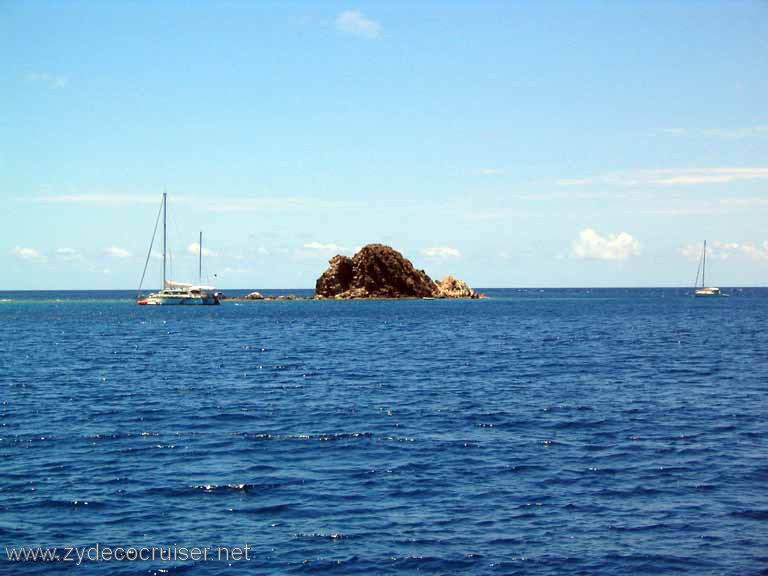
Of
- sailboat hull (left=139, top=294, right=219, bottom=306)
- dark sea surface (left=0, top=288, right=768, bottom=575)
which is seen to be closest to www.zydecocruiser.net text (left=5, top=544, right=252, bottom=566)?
dark sea surface (left=0, top=288, right=768, bottom=575)

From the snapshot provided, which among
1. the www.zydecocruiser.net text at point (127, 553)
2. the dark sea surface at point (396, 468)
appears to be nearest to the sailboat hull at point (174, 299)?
the dark sea surface at point (396, 468)

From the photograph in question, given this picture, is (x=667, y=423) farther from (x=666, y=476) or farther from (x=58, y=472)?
(x=58, y=472)

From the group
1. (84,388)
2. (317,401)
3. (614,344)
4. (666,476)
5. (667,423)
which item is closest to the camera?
(666,476)

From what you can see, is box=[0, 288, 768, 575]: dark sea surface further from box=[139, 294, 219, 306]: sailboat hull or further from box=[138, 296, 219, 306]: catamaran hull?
box=[138, 296, 219, 306]: catamaran hull

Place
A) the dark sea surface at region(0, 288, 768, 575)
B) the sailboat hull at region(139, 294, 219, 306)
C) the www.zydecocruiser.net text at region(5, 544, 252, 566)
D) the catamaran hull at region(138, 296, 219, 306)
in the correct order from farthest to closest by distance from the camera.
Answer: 1. the catamaran hull at region(138, 296, 219, 306)
2. the sailboat hull at region(139, 294, 219, 306)
3. the dark sea surface at region(0, 288, 768, 575)
4. the www.zydecocruiser.net text at region(5, 544, 252, 566)

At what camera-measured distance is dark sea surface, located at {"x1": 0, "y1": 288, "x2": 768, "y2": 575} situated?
18516mm

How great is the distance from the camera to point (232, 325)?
12138 cm

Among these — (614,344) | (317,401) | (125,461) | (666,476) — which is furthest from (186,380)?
(614,344)

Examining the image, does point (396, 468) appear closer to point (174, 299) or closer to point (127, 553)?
point (127, 553)

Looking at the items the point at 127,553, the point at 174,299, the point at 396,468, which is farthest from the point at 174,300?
the point at 127,553

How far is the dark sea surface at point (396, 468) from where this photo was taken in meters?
18.5

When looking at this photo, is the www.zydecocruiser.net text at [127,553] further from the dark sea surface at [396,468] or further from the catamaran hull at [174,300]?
the catamaran hull at [174,300]

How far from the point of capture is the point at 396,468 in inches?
1012

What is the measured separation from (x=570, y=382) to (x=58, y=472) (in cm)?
3313
